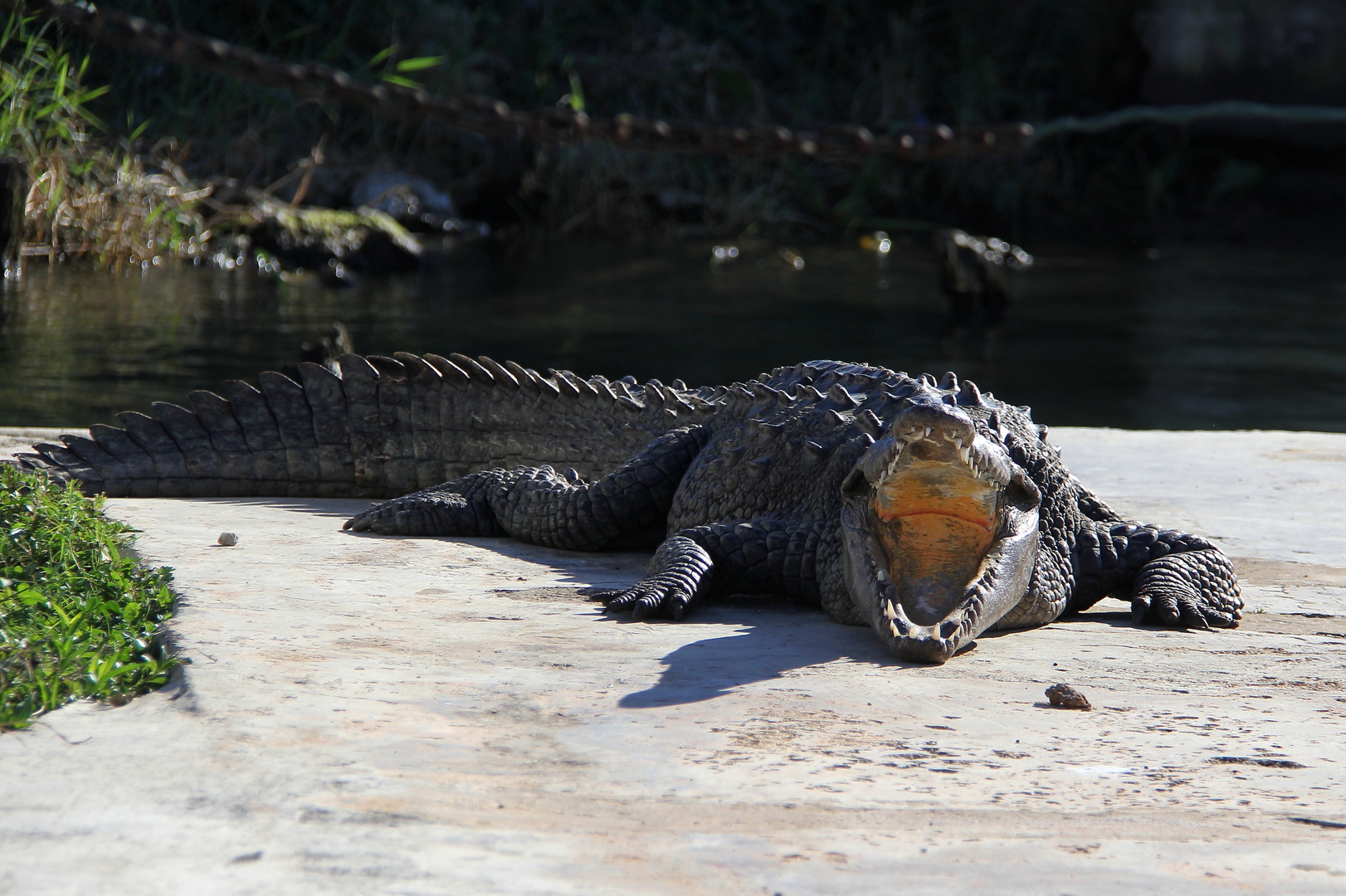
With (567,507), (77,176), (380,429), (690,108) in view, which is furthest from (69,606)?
(690,108)

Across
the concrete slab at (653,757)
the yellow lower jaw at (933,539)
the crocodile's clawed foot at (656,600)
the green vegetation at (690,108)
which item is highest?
the green vegetation at (690,108)

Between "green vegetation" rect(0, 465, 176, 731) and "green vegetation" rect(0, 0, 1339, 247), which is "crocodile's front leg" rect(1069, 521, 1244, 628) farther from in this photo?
"green vegetation" rect(0, 0, 1339, 247)

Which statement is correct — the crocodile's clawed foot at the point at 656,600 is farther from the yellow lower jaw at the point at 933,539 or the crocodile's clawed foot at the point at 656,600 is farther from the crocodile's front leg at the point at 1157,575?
the crocodile's front leg at the point at 1157,575

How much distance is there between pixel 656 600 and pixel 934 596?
2.05 ft

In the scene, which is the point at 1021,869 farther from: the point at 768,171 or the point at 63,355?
the point at 768,171

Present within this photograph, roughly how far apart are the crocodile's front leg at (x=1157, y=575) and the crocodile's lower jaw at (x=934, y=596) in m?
0.38

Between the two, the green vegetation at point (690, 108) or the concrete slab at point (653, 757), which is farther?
the green vegetation at point (690, 108)

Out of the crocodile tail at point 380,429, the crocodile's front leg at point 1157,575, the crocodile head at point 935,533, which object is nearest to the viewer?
the crocodile head at point 935,533

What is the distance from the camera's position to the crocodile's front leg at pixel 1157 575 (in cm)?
329

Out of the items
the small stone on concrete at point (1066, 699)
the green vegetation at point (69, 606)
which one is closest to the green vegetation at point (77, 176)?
the green vegetation at point (69, 606)

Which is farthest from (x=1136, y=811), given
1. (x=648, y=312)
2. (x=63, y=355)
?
(x=648, y=312)

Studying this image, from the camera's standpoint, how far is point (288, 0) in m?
14.2

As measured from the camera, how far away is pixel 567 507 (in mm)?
4141

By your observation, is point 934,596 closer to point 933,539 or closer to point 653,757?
point 933,539
